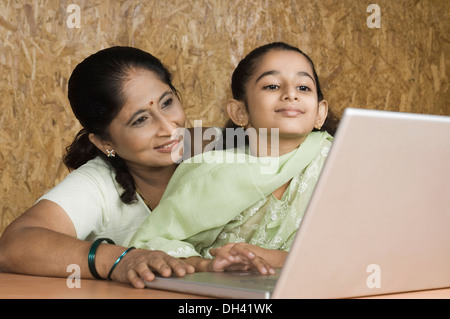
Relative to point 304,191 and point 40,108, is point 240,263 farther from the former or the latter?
point 40,108

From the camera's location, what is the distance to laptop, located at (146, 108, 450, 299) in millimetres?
654

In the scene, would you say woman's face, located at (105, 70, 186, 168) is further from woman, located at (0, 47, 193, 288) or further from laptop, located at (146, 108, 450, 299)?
laptop, located at (146, 108, 450, 299)

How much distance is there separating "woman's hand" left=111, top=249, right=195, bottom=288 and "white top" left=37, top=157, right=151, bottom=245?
18.9 inches

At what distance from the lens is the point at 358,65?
297cm

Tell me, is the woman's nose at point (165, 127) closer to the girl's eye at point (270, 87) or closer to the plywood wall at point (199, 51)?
the girl's eye at point (270, 87)

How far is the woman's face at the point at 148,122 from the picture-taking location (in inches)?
63.0

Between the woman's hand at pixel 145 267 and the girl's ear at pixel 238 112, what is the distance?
0.68 metres

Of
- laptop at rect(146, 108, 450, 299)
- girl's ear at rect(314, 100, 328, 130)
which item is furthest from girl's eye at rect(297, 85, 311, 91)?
laptop at rect(146, 108, 450, 299)

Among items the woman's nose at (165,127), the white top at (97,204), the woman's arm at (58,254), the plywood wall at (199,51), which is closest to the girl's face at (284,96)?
the woman's nose at (165,127)

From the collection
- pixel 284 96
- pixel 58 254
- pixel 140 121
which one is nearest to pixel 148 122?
pixel 140 121

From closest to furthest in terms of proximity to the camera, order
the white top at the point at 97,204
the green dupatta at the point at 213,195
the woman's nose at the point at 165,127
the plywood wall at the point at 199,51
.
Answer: the green dupatta at the point at 213,195
the white top at the point at 97,204
the woman's nose at the point at 165,127
the plywood wall at the point at 199,51

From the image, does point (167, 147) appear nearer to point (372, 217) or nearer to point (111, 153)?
point (111, 153)

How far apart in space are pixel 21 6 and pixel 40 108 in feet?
1.21
